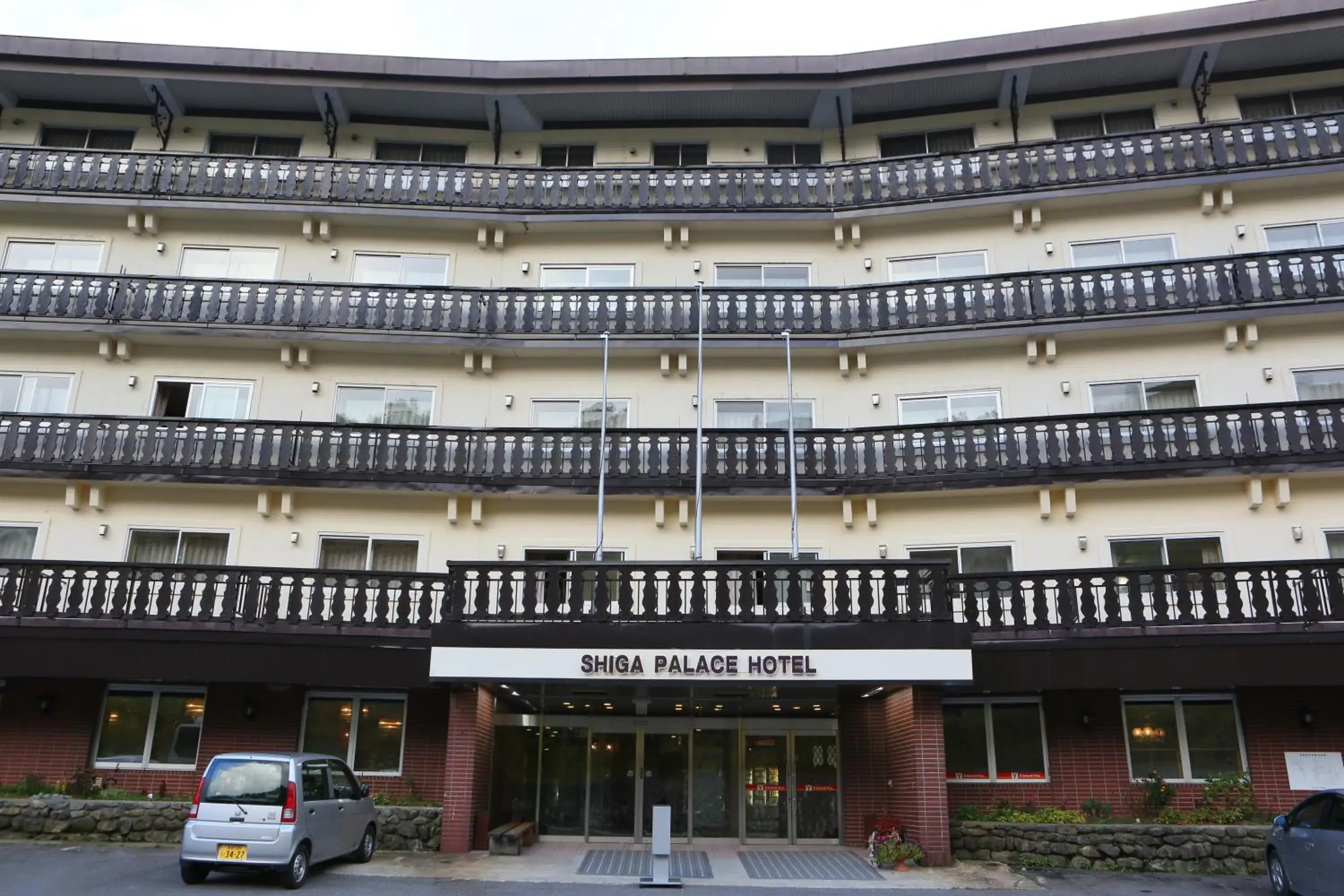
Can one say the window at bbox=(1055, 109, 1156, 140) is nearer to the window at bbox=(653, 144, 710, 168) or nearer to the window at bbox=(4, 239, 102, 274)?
the window at bbox=(653, 144, 710, 168)

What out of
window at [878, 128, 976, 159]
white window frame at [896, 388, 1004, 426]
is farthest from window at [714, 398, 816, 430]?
window at [878, 128, 976, 159]

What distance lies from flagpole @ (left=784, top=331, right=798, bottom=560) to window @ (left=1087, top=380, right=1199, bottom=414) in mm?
6715

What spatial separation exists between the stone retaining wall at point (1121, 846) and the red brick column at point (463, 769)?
8.41 metres

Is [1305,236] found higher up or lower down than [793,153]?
lower down

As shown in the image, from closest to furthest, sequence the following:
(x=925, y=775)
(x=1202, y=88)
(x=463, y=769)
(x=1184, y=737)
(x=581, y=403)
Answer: (x=925, y=775) < (x=463, y=769) < (x=1184, y=737) < (x=1202, y=88) < (x=581, y=403)

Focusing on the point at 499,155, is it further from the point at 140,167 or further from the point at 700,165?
the point at 140,167

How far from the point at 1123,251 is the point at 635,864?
1711 centimetres

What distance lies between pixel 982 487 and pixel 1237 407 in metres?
5.13

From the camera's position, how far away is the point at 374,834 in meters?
16.4

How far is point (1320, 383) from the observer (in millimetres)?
20438

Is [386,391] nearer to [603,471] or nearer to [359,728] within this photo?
[603,471]

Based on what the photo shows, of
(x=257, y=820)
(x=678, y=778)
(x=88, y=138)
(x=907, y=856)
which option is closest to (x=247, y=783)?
(x=257, y=820)

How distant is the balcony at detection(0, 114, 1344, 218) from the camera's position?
2239 centimetres

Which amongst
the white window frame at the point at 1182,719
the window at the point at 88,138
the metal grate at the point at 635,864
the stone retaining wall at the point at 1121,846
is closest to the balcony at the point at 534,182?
the window at the point at 88,138
